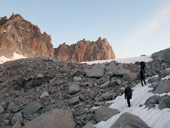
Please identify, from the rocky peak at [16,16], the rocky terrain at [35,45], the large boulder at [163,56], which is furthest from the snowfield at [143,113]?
the rocky peak at [16,16]

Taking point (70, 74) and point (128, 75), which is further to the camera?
point (70, 74)

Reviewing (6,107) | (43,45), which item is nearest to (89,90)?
(6,107)

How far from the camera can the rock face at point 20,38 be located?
2258 inches

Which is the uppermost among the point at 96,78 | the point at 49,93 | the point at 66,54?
the point at 66,54

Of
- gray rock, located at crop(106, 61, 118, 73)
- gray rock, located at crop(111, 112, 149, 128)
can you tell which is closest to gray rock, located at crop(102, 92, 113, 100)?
gray rock, located at crop(106, 61, 118, 73)

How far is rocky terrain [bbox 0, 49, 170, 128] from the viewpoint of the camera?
882cm

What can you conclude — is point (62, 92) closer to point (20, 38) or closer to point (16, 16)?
point (20, 38)

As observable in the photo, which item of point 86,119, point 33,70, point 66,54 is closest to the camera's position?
point 86,119

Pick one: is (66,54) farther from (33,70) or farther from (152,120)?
(152,120)

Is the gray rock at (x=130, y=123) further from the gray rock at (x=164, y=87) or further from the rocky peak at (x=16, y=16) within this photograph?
the rocky peak at (x=16, y=16)

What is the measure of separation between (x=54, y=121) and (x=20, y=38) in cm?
6077

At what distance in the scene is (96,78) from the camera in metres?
15.0

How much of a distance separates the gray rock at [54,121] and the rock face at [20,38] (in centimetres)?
Result: 5293

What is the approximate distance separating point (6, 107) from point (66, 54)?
69.7 metres
